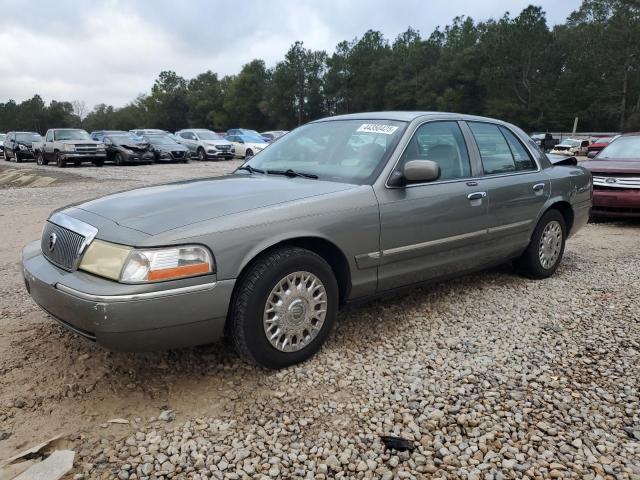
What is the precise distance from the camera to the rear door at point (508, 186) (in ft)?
14.1

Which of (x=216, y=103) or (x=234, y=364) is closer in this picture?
(x=234, y=364)

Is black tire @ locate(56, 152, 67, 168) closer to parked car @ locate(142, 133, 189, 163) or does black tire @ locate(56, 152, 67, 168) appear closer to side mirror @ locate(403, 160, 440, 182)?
parked car @ locate(142, 133, 189, 163)

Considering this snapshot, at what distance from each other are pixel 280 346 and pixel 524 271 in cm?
297

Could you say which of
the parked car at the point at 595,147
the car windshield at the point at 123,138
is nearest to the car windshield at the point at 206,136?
the car windshield at the point at 123,138

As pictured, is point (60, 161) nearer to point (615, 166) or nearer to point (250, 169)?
point (250, 169)

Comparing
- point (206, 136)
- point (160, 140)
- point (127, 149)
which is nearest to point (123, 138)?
point (127, 149)

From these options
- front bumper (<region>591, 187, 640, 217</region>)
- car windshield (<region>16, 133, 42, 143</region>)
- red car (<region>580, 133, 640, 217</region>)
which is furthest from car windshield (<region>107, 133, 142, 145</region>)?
front bumper (<region>591, 187, 640, 217</region>)

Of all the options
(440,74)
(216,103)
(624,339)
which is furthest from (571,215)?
(216,103)

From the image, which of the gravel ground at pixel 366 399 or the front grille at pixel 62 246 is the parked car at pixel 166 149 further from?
the front grille at pixel 62 246

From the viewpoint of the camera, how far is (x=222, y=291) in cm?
272

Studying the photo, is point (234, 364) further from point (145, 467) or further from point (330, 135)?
point (330, 135)

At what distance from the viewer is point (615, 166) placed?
8062 millimetres

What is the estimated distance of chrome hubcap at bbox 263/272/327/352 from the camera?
2.95m

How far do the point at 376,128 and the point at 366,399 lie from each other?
6.59ft
